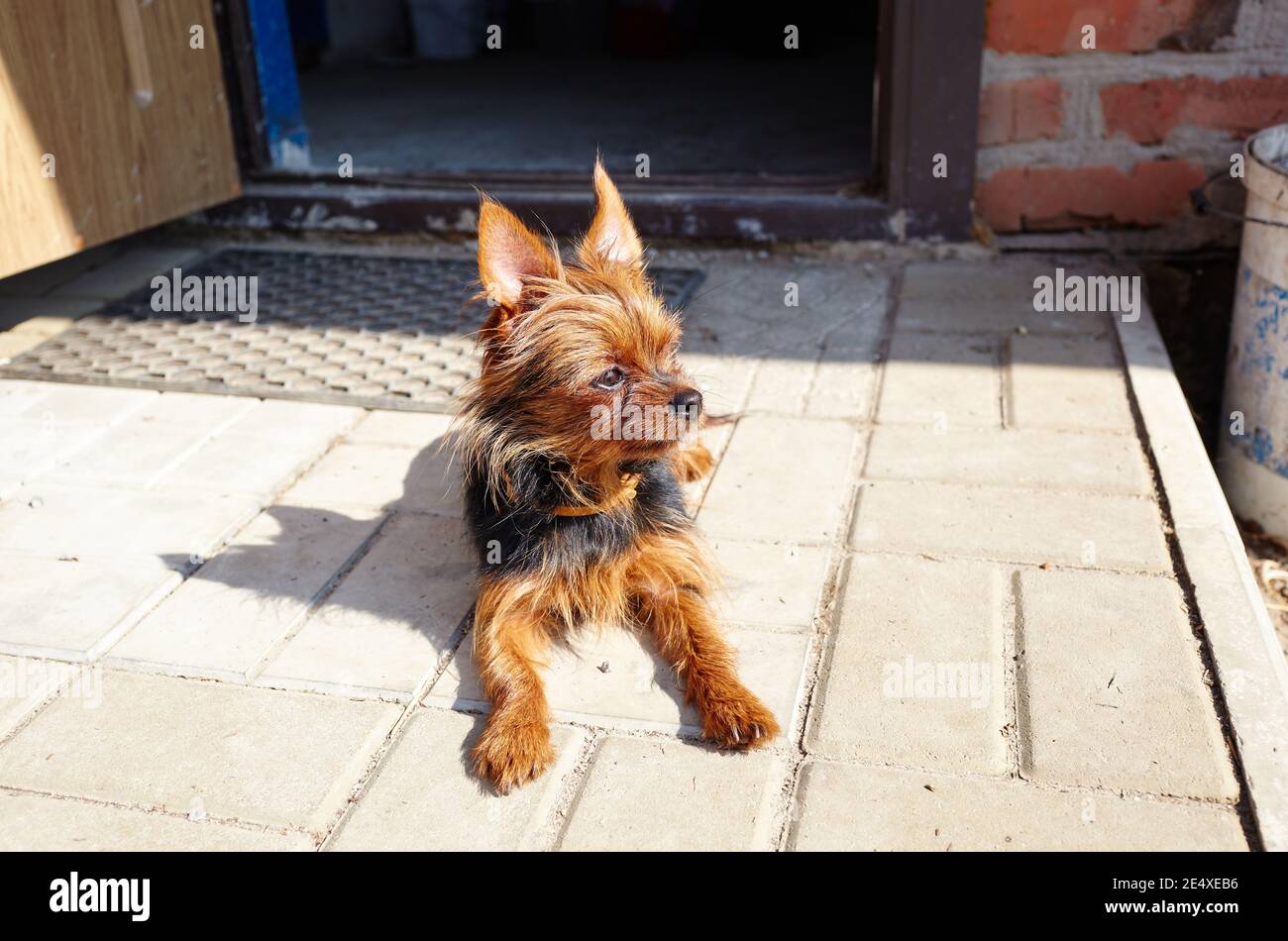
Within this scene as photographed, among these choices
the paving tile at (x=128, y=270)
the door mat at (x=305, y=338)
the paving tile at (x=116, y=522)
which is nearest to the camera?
the paving tile at (x=116, y=522)

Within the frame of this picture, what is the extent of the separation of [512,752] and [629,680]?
42 centimetres

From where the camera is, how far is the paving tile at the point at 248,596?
2822 mm

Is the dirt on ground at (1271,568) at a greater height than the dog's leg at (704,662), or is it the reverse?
the dog's leg at (704,662)

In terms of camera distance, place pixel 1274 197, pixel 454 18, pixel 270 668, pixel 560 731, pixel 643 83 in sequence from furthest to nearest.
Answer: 1. pixel 454 18
2. pixel 643 83
3. pixel 1274 197
4. pixel 270 668
5. pixel 560 731

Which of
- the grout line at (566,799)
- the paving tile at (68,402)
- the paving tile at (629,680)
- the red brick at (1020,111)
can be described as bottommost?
the grout line at (566,799)

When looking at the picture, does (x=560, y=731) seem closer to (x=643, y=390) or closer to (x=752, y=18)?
(x=643, y=390)

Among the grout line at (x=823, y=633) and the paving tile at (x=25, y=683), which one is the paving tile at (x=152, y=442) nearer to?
the paving tile at (x=25, y=683)

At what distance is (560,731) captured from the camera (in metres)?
2.53

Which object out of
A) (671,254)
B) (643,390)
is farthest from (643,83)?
(643,390)

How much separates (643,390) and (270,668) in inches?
45.2

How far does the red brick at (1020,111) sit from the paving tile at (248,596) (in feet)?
11.0

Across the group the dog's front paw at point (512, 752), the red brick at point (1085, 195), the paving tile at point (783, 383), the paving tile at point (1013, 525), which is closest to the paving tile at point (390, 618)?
the dog's front paw at point (512, 752)

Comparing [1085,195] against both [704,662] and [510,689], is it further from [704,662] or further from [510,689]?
[510,689]

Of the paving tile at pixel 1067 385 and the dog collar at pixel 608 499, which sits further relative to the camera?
the paving tile at pixel 1067 385
